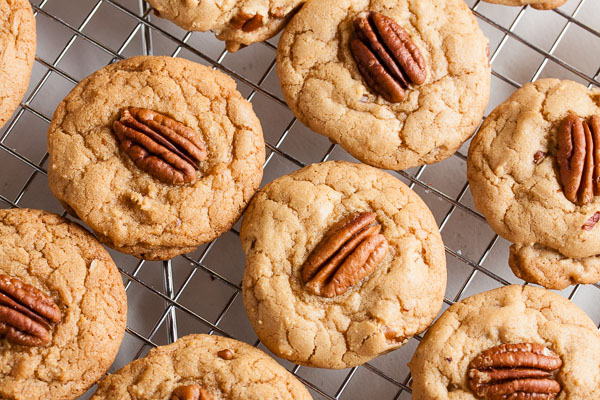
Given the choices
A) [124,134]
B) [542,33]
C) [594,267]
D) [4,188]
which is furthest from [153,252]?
[542,33]

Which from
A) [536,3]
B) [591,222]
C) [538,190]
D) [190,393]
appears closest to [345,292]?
[190,393]

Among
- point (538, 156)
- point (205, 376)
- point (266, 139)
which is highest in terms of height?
point (538, 156)

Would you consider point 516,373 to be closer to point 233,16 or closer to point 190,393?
point 190,393

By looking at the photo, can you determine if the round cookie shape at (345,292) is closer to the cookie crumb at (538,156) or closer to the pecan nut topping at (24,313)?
the cookie crumb at (538,156)

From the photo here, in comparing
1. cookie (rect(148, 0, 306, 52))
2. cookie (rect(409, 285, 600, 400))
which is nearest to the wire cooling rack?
cookie (rect(148, 0, 306, 52))

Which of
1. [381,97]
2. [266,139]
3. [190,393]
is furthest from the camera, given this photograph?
[266,139]

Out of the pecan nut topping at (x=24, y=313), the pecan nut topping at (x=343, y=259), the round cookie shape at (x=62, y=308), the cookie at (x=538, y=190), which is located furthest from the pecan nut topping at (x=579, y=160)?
the pecan nut topping at (x=24, y=313)
